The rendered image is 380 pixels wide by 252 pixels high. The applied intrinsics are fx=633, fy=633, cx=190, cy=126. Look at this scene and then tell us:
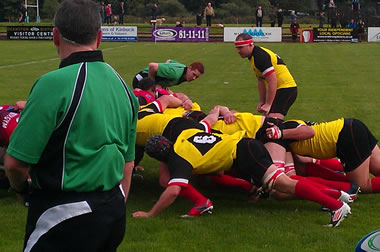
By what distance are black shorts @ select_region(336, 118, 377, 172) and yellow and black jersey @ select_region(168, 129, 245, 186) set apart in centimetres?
115

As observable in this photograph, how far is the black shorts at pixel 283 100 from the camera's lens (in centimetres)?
948

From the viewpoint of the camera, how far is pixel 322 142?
664 centimetres

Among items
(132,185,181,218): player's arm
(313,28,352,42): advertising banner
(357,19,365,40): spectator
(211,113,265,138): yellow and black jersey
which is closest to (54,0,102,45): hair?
(132,185,181,218): player's arm

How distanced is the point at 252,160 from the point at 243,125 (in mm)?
1301

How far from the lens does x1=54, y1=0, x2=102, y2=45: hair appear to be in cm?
284

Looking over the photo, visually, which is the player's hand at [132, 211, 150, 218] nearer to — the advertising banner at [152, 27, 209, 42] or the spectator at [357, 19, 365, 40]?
the advertising banner at [152, 27, 209, 42]

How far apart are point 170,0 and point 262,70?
69033 millimetres

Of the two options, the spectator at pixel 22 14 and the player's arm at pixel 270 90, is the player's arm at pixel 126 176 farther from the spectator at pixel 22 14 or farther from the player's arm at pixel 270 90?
the spectator at pixel 22 14

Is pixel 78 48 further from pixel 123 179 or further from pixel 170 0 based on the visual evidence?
pixel 170 0

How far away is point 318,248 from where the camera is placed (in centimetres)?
521

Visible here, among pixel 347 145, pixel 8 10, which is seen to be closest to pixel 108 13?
pixel 8 10

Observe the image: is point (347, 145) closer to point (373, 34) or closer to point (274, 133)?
point (274, 133)

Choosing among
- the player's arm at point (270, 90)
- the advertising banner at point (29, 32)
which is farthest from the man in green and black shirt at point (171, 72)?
the advertising banner at point (29, 32)

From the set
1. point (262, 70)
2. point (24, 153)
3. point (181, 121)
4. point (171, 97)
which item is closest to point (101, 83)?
point (24, 153)
